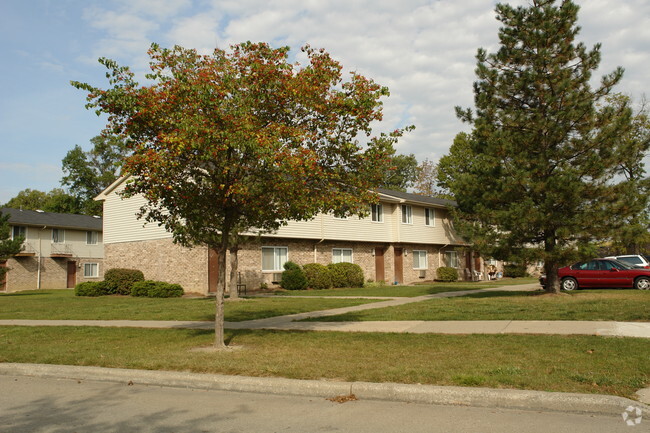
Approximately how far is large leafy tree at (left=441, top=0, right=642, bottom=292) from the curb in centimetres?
1386

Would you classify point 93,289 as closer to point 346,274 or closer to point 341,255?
point 346,274

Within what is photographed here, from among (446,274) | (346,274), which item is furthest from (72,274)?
(446,274)

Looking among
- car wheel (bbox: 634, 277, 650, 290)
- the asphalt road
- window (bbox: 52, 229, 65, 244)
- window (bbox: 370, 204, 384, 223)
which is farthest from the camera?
window (bbox: 52, 229, 65, 244)

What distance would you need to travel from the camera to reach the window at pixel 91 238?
4798 centimetres

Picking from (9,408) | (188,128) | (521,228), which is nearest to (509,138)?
(521,228)

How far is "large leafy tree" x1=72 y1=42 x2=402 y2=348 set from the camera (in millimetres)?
9141

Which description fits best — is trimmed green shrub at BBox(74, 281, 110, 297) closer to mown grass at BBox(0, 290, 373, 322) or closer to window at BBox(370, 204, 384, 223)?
mown grass at BBox(0, 290, 373, 322)

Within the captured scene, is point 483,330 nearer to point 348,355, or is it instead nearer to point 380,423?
point 348,355

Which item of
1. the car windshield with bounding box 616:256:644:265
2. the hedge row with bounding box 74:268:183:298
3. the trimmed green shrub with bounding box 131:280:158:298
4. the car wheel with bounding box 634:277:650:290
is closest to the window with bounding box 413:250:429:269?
the car windshield with bounding box 616:256:644:265

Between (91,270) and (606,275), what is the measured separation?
130ft

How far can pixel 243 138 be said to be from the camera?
Result: 8.96 meters

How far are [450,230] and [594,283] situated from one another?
16691 millimetres

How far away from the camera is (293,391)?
7.14 m

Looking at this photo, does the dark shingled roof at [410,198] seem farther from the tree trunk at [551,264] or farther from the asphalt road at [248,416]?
the asphalt road at [248,416]
